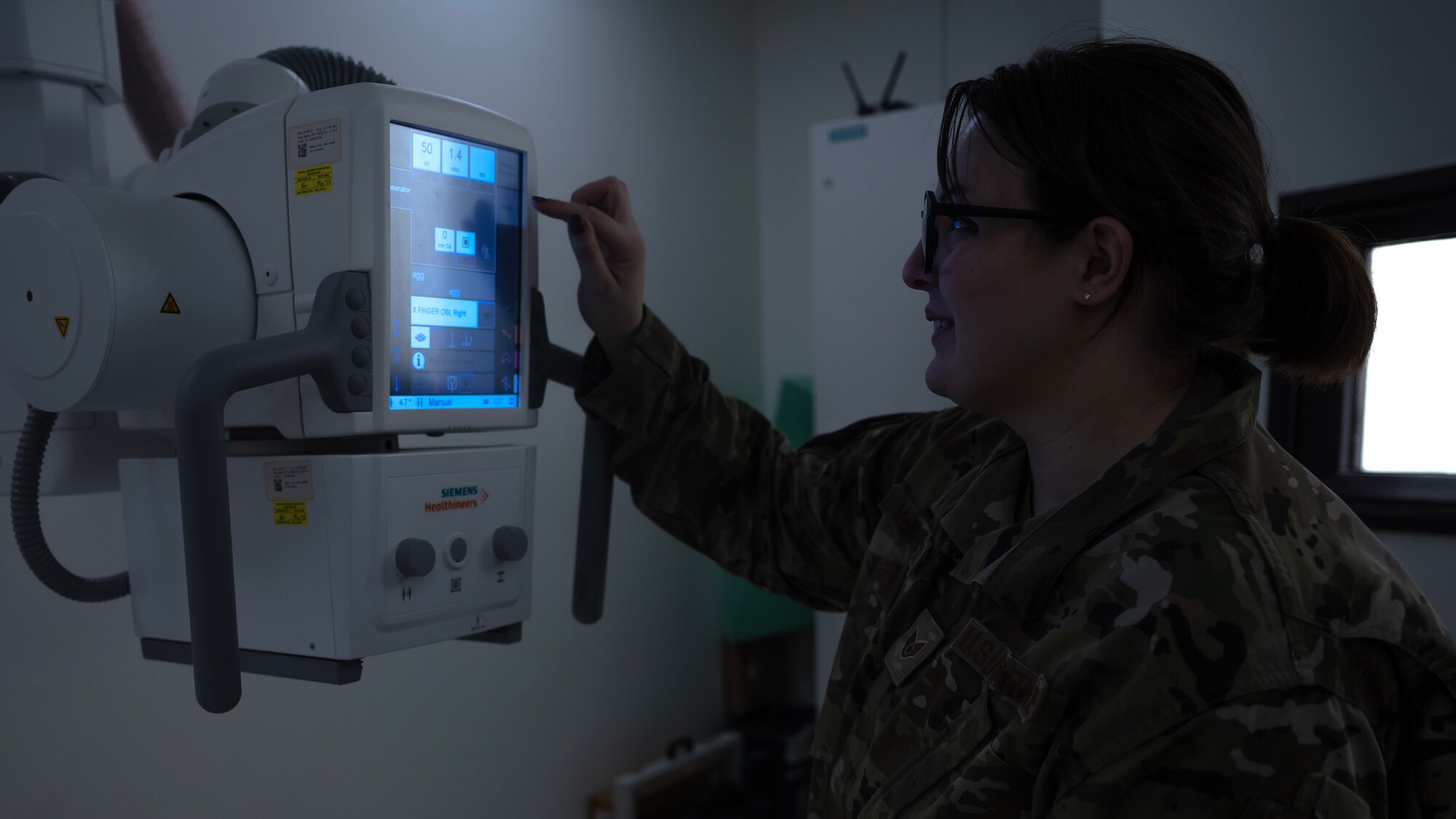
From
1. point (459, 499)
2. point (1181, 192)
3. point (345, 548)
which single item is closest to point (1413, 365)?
point (1181, 192)

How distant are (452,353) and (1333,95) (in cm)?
177

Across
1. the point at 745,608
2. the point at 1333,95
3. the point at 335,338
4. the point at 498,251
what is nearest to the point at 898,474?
the point at 498,251

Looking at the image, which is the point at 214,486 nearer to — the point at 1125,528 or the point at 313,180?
the point at 313,180

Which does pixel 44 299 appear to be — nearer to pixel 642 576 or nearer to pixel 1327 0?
pixel 642 576

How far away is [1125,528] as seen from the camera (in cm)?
77

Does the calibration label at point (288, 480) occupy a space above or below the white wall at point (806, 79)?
below

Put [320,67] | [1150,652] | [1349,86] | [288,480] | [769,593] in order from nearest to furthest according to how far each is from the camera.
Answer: [1150,652]
[288,480]
[320,67]
[1349,86]
[769,593]

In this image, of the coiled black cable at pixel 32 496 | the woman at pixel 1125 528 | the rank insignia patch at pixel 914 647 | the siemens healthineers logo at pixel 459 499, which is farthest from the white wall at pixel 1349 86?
the coiled black cable at pixel 32 496

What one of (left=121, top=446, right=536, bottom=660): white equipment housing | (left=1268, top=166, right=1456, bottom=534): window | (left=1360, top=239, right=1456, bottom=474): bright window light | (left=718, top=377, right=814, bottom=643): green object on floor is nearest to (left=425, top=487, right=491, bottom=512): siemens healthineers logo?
(left=121, top=446, right=536, bottom=660): white equipment housing

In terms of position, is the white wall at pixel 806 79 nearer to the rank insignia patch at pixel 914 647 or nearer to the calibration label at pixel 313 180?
the rank insignia patch at pixel 914 647

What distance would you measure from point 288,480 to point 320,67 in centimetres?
46

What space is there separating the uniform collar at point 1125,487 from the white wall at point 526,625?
4.08 ft

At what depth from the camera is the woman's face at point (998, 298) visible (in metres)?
0.84

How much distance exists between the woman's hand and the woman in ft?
0.14
